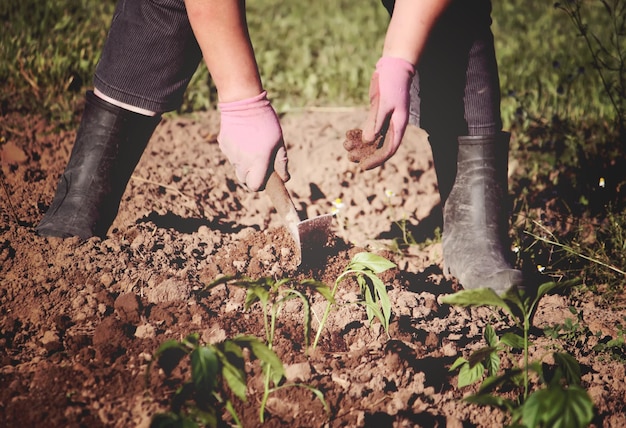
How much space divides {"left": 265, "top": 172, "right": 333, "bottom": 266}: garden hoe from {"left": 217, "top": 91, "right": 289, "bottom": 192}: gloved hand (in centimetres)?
5

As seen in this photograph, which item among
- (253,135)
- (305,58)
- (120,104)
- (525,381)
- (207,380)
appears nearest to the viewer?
(207,380)

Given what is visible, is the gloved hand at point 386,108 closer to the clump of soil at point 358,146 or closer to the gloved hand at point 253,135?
the clump of soil at point 358,146

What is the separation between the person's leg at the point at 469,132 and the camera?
1.95 meters

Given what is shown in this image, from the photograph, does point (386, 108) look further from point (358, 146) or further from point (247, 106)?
point (247, 106)

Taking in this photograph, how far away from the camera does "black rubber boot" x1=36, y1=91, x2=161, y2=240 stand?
6.45 ft

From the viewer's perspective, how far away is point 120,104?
78.6 inches

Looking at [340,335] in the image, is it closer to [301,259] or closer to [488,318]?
[301,259]

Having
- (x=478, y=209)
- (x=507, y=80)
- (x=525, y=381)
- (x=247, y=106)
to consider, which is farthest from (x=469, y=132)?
(x=507, y=80)

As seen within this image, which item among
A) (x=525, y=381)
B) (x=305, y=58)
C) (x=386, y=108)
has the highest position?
(x=305, y=58)

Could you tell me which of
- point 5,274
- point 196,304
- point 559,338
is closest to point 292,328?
point 196,304

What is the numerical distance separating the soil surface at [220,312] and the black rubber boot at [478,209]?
0.11m

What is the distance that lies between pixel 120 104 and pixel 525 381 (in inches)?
62.0

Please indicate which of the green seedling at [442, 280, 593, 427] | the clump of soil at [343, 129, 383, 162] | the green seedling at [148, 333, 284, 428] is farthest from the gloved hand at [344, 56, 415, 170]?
the green seedling at [148, 333, 284, 428]

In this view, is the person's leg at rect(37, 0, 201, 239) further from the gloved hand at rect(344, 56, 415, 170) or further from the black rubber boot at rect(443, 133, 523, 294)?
the black rubber boot at rect(443, 133, 523, 294)
